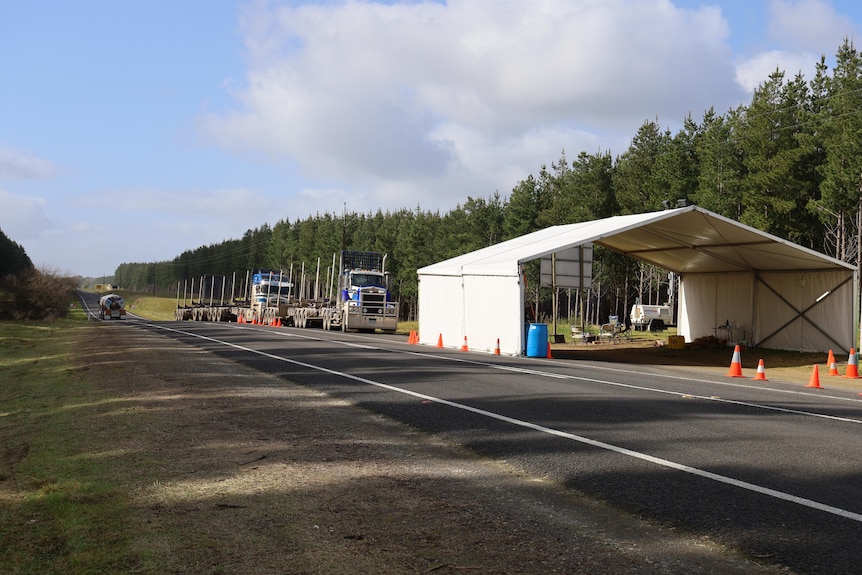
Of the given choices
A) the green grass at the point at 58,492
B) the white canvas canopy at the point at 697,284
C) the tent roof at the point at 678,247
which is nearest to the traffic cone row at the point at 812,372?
the white canvas canopy at the point at 697,284

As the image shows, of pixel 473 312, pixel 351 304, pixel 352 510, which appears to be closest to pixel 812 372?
pixel 473 312

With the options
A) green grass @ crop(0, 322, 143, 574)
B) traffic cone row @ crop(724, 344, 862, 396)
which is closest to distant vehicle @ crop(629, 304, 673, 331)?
traffic cone row @ crop(724, 344, 862, 396)

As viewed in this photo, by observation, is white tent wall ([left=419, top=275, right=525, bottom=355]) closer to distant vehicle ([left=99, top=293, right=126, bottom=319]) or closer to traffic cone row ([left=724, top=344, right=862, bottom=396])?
traffic cone row ([left=724, top=344, right=862, bottom=396])

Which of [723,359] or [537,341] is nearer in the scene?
[537,341]

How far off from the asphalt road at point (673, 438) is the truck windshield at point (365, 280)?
25.2 metres

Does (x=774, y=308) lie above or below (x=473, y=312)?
above

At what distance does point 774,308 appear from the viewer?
2934 cm

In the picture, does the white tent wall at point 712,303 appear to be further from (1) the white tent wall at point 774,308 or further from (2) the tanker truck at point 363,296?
(2) the tanker truck at point 363,296

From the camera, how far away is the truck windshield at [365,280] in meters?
43.6

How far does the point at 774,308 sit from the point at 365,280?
2191 cm

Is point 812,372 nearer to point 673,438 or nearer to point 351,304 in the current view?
point 673,438

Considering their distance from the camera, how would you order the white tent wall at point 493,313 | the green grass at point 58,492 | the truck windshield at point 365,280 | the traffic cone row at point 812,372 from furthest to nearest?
the truck windshield at point 365,280, the white tent wall at point 493,313, the traffic cone row at point 812,372, the green grass at point 58,492

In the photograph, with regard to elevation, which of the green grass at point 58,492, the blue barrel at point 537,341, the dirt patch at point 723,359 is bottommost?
the green grass at point 58,492

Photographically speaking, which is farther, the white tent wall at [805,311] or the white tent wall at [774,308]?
the white tent wall at [774,308]
